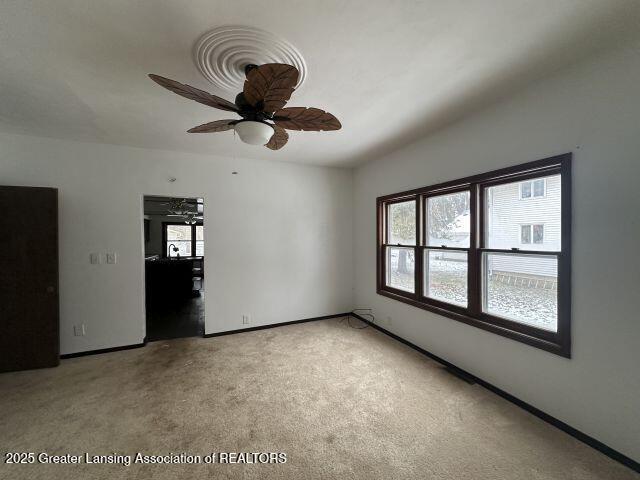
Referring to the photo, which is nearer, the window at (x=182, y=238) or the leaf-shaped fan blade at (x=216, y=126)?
the leaf-shaped fan blade at (x=216, y=126)

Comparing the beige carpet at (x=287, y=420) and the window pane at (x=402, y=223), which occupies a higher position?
the window pane at (x=402, y=223)

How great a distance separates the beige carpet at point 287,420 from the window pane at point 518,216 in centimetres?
138

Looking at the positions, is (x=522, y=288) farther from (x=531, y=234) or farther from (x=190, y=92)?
(x=190, y=92)

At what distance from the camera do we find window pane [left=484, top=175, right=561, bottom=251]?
1.89 meters

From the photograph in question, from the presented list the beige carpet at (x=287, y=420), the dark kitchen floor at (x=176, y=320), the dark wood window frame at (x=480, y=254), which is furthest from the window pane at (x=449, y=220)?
the dark kitchen floor at (x=176, y=320)

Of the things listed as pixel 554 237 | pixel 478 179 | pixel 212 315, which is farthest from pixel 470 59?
pixel 212 315

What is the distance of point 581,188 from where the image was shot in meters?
1.69

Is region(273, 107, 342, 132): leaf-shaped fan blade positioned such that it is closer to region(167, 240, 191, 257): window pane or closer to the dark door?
the dark door

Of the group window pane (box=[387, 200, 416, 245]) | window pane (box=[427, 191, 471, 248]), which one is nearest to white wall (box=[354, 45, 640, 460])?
window pane (box=[427, 191, 471, 248])

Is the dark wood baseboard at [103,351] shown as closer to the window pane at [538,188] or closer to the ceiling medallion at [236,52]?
the ceiling medallion at [236,52]

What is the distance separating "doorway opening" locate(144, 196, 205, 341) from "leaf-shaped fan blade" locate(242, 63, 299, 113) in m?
2.66

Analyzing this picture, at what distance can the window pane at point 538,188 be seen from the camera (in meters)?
1.97

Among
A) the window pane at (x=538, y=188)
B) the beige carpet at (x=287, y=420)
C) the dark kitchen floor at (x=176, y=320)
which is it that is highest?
the window pane at (x=538, y=188)

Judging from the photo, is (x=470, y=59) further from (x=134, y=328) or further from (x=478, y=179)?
(x=134, y=328)
